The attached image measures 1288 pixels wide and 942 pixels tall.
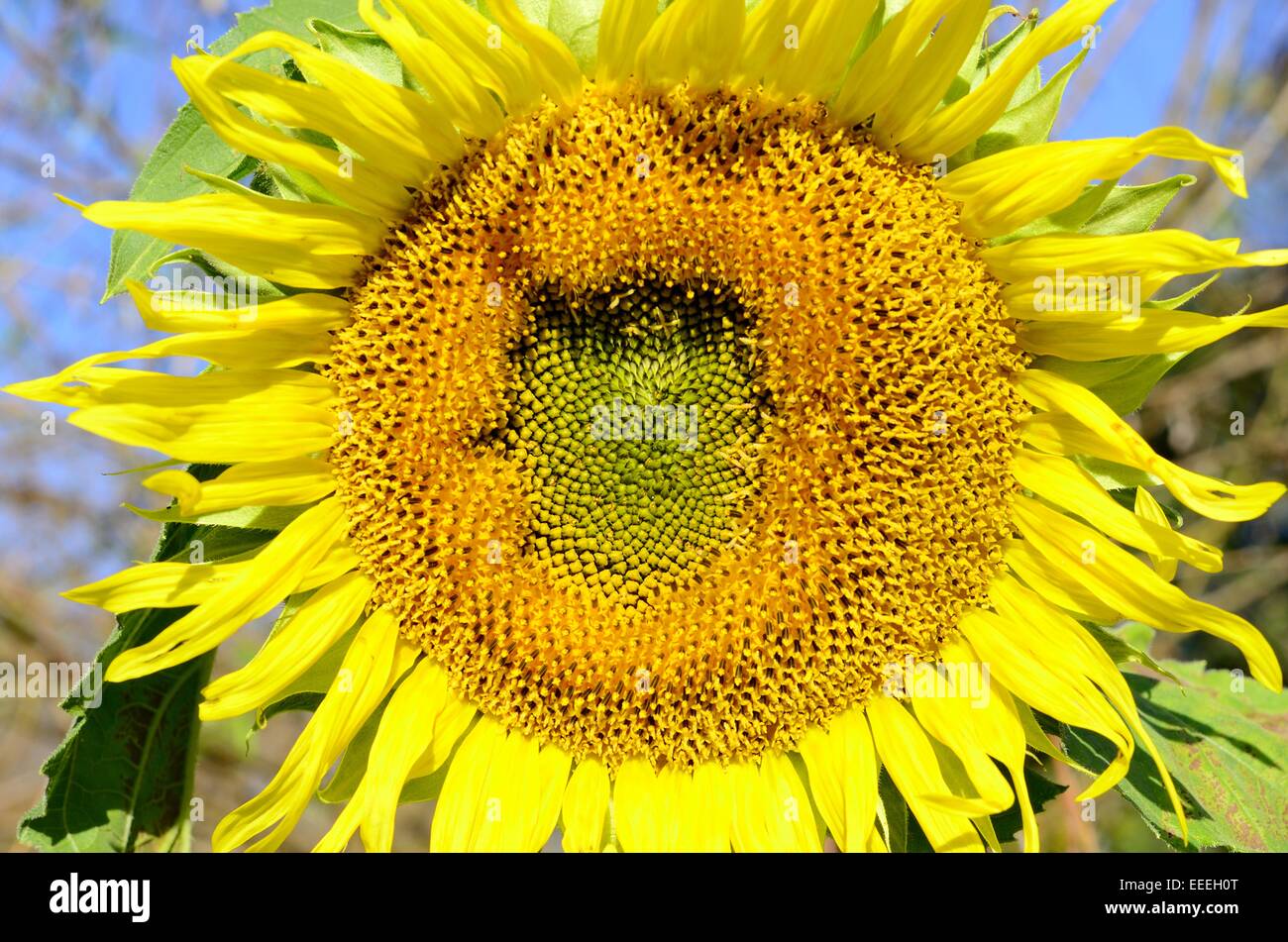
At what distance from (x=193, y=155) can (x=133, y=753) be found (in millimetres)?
1656

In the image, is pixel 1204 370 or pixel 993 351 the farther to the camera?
pixel 1204 370

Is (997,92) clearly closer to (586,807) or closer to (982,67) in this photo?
(982,67)

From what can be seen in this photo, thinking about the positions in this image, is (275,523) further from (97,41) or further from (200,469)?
(97,41)

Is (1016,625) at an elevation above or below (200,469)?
below

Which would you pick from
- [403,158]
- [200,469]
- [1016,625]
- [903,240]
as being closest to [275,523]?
[200,469]

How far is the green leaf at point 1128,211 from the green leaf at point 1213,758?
1.27 metres

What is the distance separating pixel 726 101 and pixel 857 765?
1649 millimetres

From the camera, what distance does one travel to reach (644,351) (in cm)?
268

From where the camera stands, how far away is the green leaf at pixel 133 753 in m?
2.75

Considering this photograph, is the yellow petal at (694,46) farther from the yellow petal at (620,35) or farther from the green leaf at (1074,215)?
the green leaf at (1074,215)

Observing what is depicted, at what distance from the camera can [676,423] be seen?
8.84ft

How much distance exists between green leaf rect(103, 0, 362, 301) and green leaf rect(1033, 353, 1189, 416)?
6.13ft

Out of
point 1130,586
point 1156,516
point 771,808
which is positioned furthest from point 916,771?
point 1156,516


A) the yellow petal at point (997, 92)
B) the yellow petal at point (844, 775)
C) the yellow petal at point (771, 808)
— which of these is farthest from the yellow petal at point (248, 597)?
the yellow petal at point (997, 92)
